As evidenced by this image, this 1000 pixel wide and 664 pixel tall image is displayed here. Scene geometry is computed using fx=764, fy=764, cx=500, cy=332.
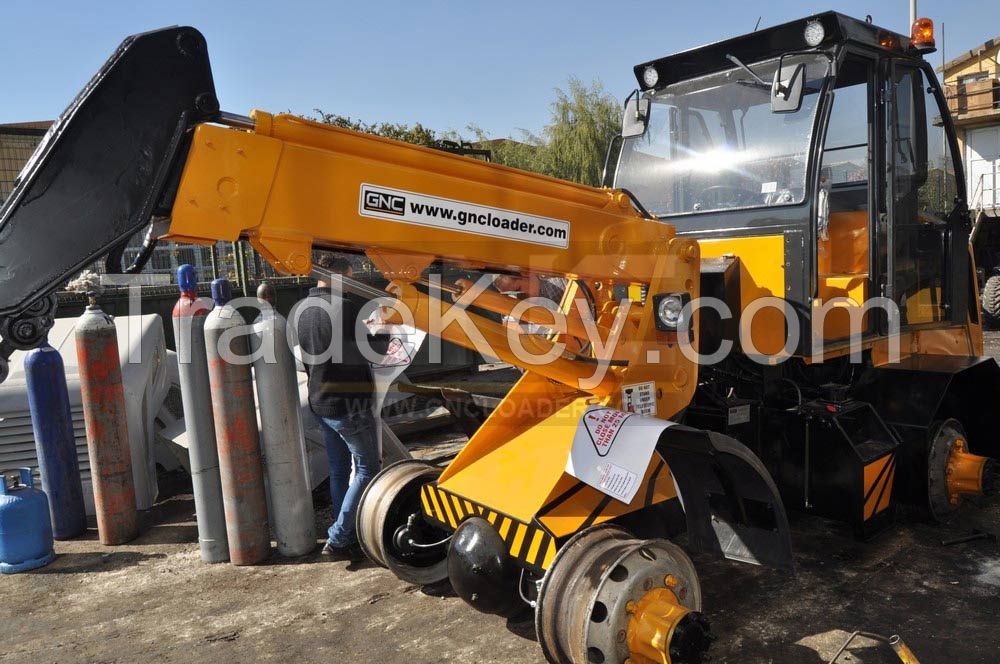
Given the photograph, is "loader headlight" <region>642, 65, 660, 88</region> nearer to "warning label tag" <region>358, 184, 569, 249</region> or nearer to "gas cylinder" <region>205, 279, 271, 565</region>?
"warning label tag" <region>358, 184, 569, 249</region>

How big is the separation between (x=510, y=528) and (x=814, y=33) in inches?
124

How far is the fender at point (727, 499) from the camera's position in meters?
3.35

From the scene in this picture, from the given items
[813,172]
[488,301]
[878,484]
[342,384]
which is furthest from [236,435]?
[878,484]

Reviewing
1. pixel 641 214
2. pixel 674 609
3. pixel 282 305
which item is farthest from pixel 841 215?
pixel 282 305

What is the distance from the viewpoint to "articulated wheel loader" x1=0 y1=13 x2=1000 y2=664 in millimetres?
2656

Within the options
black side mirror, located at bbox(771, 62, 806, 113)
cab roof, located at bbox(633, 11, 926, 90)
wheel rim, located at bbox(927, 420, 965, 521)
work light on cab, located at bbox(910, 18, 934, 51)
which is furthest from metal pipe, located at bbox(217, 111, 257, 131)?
wheel rim, located at bbox(927, 420, 965, 521)

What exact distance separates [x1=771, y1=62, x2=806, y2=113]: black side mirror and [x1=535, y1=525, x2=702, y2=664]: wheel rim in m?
2.39

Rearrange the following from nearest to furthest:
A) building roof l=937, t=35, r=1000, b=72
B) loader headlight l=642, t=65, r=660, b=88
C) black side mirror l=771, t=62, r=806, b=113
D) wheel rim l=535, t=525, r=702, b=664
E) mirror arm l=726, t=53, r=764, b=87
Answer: wheel rim l=535, t=525, r=702, b=664 → black side mirror l=771, t=62, r=806, b=113 → mirror arm l=726, t=53, r=764, b=87 → loader headlight l=642, t=65, r=660, b=88 → building roof l=937, t=35, r=1000, b=72

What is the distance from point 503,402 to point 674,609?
1.36 m

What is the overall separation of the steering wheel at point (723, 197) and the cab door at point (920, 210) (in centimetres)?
83

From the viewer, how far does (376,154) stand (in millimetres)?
3088

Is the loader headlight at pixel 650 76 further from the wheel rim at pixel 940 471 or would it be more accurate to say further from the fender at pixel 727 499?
the wheel rim at pixel 940 471

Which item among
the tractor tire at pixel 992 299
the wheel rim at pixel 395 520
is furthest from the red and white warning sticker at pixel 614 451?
the tractor tire at pixel 992 299

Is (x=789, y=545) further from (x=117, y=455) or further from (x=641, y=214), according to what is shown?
(x=117, y=455)
